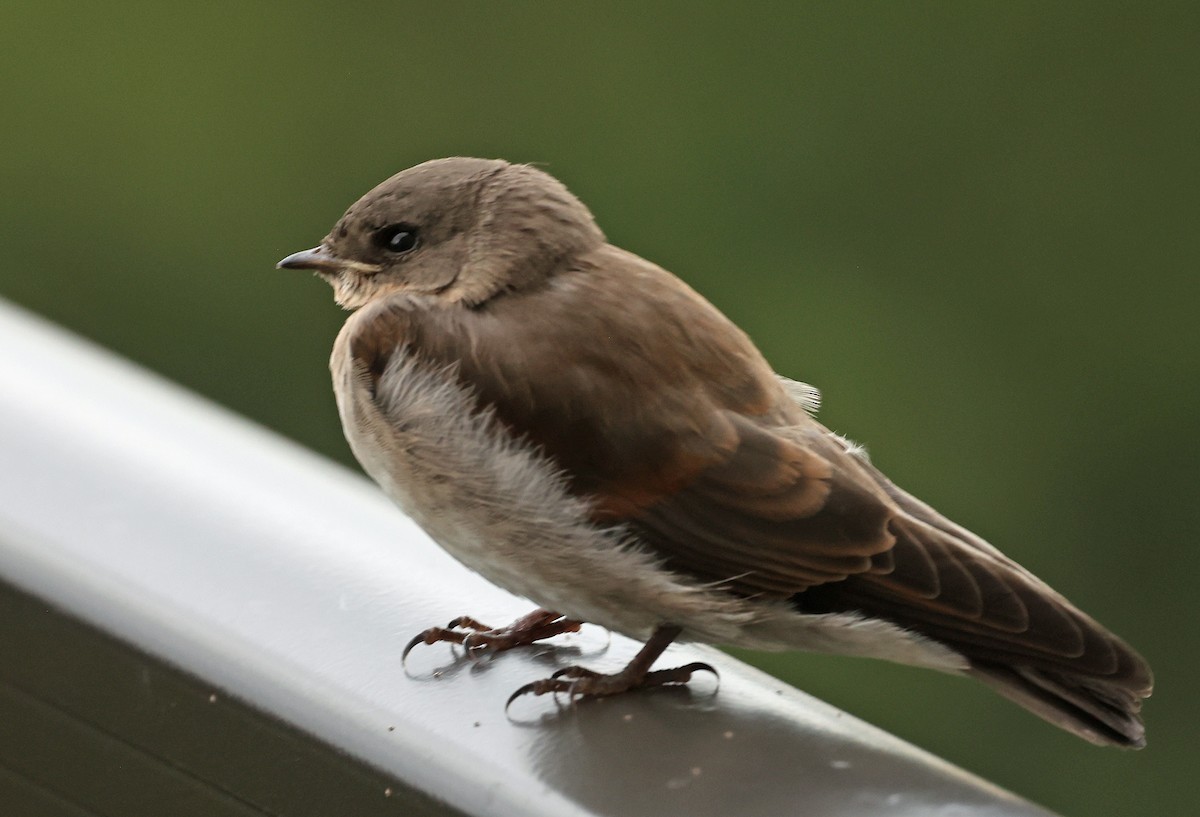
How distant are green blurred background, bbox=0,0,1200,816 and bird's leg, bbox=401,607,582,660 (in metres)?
2.01

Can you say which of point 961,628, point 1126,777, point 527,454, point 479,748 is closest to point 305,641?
point 479,748

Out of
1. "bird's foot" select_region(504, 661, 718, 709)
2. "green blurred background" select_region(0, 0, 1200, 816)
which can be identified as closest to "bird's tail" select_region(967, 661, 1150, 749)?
"bird's foot" select_region(504, 661, 718, 709)

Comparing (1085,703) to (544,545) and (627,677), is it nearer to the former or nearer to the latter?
(627,677)

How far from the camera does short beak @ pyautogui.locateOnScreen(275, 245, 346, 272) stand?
2.65m

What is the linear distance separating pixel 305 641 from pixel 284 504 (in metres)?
0.35

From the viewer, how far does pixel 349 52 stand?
543 centimetres

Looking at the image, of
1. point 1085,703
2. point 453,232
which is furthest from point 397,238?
point 1085,703

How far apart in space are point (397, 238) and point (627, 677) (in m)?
0.75

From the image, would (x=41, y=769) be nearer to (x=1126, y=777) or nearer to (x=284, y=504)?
(x=284, y=504)

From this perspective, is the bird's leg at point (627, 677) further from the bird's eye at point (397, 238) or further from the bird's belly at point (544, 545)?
the bird's eye at point (397, 238)

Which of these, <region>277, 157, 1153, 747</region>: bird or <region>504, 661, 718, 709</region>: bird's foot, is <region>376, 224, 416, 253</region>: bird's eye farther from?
<region>504, 661, 718, 709</region>: bird's foot

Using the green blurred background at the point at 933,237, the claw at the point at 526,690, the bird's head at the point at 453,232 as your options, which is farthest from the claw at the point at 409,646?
the green blurred background at the point at 933,237

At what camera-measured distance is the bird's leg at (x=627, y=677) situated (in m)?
2.17

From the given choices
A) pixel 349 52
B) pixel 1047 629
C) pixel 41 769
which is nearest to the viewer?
pixel 41 769
